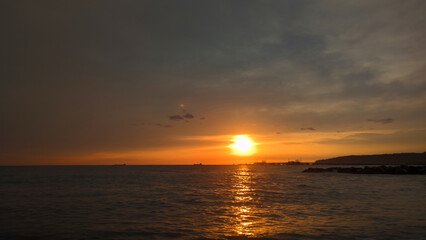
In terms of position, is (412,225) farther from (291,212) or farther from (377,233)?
(291,212)

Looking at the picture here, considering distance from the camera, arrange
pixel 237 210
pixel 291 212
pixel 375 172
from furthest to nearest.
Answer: pixel 375 172 < pixel 237 210 < pixel 291 212

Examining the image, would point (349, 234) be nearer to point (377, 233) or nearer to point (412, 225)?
point (377, 233)

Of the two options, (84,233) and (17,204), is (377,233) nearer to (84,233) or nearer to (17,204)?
(84,233)

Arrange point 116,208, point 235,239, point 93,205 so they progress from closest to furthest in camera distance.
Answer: point 235,239, point 116,208, point 93,205

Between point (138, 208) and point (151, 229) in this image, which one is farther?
point (138, 208)

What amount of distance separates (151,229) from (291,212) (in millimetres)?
12763

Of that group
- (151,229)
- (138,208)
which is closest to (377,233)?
(151,229)

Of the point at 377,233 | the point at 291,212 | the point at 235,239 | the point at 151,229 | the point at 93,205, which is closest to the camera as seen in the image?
the point at 235,239

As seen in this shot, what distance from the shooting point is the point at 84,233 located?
18562 millimetres

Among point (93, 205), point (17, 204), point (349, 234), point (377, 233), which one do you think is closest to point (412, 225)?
point (377, 233)

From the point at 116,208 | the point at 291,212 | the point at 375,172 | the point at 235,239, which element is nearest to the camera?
the point at 235,239

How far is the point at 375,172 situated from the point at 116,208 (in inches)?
3943

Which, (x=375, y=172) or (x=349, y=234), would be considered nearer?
(x=349, y=234)

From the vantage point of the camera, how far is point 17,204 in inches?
1266
